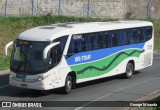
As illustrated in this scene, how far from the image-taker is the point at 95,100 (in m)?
20.5

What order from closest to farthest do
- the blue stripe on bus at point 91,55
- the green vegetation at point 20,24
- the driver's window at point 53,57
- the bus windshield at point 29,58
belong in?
the bus windshield at point 29,58 → the driver's window at point 53,57 → the blue stripe on bus at point 91,55 → the green vegetation at point 20,24

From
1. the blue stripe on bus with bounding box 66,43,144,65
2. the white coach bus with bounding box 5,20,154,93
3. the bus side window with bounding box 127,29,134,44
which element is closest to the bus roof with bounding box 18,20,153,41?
the white coach bus with bounding box 5,20,154,93

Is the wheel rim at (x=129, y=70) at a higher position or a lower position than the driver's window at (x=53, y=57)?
lower

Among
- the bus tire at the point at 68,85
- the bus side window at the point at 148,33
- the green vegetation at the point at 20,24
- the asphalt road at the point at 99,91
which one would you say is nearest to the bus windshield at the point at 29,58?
the asphalt road at the point at 99,91

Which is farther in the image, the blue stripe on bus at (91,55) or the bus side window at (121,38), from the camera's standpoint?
the bus side window at (121,38)

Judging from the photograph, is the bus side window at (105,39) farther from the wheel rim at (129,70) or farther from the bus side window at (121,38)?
the wheel rim at (129,70)

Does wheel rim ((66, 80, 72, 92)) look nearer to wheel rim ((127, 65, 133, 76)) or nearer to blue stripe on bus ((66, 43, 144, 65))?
blue stripe on bus ((66, 43, 144, 65))

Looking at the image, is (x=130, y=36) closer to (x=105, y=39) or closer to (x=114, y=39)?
(x=114, y=39)

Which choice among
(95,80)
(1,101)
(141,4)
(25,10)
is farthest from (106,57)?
(141,4)

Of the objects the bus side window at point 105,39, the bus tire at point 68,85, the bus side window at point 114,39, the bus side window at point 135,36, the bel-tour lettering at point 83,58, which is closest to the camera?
the bus tire at point 68,85

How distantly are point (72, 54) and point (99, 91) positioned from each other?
2.09 metres

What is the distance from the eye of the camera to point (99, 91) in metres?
22.7

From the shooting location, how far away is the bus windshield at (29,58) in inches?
829

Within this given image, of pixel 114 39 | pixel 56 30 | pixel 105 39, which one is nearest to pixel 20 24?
pixel 114 39
